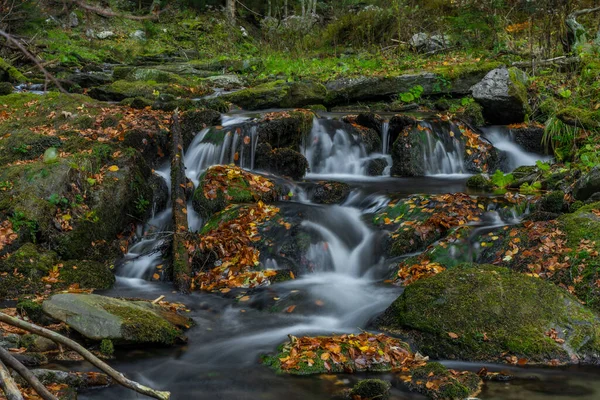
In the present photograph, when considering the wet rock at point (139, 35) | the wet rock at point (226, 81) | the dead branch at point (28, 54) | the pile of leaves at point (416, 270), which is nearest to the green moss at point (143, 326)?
the pile of leaves at point (416, 270)

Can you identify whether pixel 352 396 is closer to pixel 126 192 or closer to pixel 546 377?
pixel 546 377

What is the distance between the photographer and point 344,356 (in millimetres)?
4492

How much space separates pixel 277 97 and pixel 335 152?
337 centimetres

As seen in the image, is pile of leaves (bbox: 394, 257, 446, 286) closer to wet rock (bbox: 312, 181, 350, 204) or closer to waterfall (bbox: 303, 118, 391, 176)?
wet rock (bbox: 312, 181, 350, 204)

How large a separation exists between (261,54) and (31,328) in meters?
19.7

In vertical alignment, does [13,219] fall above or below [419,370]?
above

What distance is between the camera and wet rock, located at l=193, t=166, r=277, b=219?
8289 mm

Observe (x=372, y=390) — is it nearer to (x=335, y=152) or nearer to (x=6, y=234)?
(x=6, y=234)

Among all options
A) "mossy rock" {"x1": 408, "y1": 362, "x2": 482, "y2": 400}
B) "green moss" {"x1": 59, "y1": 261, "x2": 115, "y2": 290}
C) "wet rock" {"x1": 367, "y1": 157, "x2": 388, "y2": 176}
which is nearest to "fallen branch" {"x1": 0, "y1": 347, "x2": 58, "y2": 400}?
"mossy rock" {"x1": 408, "y1": 362, "x2": 482, "y2": 400}

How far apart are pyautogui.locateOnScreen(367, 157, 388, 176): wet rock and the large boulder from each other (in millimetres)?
3152

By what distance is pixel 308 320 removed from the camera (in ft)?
18.8

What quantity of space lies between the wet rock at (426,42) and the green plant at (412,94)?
4138mm

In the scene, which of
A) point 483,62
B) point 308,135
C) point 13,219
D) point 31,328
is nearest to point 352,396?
point 31,328

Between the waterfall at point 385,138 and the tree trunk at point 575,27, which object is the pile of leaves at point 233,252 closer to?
Result: the waterfall at point 385,138
